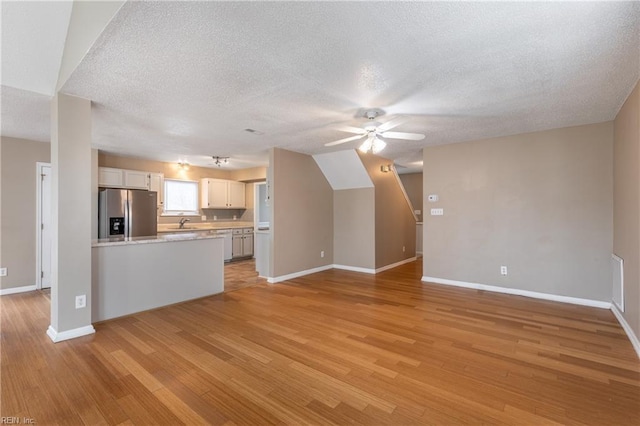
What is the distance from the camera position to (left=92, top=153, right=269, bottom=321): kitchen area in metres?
3.48

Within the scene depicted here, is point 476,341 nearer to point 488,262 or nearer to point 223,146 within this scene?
point 488,262

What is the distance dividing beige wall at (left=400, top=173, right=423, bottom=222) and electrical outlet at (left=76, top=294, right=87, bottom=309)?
319 inches

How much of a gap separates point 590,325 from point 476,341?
5.02 feet

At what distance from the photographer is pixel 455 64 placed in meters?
2.30

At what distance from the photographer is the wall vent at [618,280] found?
3.25 meters

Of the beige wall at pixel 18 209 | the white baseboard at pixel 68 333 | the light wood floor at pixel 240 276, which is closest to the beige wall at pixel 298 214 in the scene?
the light wood floor at pixel 240 276

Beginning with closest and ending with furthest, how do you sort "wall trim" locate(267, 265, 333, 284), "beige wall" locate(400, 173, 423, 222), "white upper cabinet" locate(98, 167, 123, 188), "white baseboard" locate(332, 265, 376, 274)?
"wall trim" locate(267, 265, 333, 284)
"white upper cabinet" locate(98, 167, 123, 188)
"white baseboard" locate(332, 265, 376, 274)
"beige wall" locate(400, 173, 423, 222)

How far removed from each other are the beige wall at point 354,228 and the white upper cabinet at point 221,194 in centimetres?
306

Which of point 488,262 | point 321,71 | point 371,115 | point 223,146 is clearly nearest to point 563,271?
point 488,262

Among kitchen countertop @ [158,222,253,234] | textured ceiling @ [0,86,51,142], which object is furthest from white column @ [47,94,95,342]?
kitchen countertop @ [158,222,253,234]

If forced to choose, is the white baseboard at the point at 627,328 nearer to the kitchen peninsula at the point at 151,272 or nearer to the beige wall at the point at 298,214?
the beige wall at the point at 298,214

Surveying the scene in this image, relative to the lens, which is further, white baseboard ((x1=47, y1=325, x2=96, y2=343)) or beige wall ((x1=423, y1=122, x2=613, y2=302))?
beige wall ((x1=423, y1=122, x2=613, y2=302))

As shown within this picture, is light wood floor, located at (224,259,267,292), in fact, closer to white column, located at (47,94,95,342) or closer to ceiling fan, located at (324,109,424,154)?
white column, located at (47,94,95,342)

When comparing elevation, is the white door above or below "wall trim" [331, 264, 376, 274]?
above
